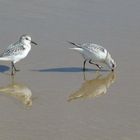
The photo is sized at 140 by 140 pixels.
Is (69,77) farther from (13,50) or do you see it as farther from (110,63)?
(13,50)

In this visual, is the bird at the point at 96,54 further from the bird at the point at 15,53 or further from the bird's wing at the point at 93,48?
the bird at the point at 15,53

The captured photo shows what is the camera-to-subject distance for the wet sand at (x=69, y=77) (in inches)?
285

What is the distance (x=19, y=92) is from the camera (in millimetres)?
8688

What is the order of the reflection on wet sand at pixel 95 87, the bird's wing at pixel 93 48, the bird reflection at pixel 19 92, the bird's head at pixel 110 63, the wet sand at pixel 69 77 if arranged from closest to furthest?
the wet sand at pixel 69 77
the bird reflection at pixel 19 92
the reflection on wet sand at pixel 95 87
the bird's head at pixel 110 63
the bird's wing at pixel 93 48

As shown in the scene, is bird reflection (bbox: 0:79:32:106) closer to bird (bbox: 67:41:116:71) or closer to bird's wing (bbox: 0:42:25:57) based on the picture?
bird's wing (bbox: 0:42:25:57)

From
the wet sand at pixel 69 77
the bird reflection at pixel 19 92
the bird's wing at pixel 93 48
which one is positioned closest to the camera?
the wet sand at pixel 69 77

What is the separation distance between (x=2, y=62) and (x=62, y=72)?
3.92ft

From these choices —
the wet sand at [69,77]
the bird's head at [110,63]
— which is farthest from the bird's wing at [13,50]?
the bird's head at [110,63]

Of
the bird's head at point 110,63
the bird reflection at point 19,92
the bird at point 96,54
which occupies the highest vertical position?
the bird at point 96,54

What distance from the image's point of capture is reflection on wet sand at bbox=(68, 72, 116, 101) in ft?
28.1

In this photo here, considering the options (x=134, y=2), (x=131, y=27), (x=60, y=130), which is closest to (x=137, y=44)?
(x=131, y=27)

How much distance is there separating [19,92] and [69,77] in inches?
38.3

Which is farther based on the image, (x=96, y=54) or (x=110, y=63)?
(x=96, y=54)

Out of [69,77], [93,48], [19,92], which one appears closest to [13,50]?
[69,77]
